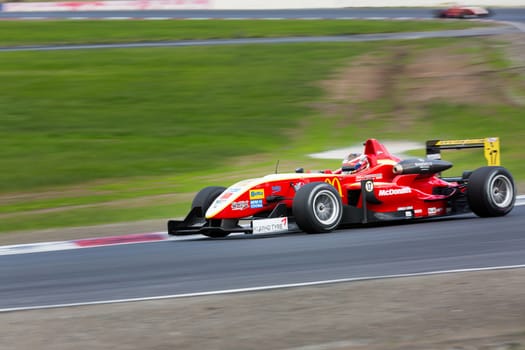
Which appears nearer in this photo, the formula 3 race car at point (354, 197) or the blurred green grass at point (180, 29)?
the formula 3 race car at point (354, 197)

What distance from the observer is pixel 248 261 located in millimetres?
9547

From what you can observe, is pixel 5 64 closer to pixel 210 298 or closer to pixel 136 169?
pixel 136 169

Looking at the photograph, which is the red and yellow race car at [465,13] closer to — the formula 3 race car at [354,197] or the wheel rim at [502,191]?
the formula 3 race car at [354,197]

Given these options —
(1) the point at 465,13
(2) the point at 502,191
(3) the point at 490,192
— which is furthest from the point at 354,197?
(1) the point at 465,13

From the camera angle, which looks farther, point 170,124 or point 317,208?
point 170,124

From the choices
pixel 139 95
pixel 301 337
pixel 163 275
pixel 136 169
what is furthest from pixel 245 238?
pixel 139 95

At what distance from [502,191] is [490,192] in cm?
A: 34

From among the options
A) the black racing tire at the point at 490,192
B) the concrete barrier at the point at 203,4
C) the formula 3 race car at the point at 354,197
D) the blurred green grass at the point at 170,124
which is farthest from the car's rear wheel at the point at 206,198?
the concrete barrier at the point at 203,4

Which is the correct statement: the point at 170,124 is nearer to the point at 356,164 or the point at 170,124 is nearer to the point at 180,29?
the point at 356,164

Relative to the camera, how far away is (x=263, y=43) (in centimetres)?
3394

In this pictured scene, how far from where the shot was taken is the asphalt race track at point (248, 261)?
8383mm

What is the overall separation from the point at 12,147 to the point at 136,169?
3.41 metres

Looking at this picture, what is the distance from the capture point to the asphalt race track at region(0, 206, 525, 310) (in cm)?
838

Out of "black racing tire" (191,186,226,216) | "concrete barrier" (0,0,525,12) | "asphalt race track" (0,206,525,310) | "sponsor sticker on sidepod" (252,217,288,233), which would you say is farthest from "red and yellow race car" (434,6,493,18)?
"sponsor sticker on sidepod" (252,217,288,233)
